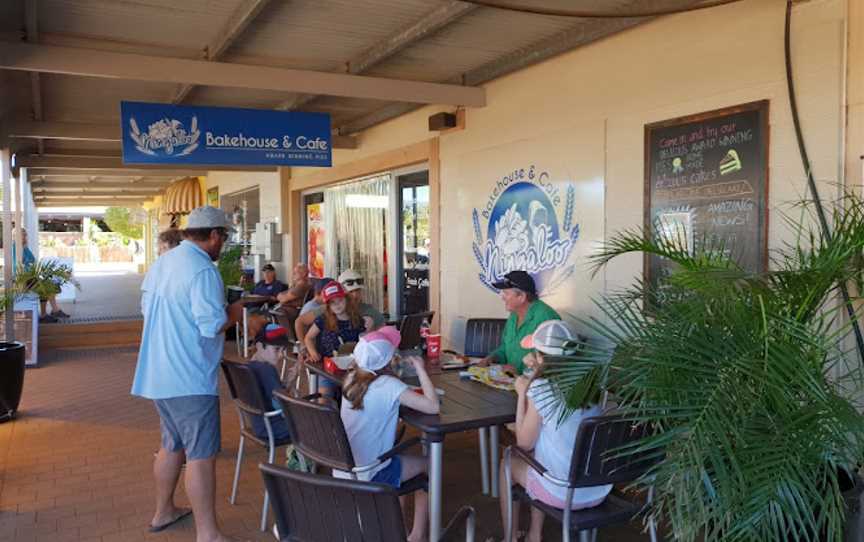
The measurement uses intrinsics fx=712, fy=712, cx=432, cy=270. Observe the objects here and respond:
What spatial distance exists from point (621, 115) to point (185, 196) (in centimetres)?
1486

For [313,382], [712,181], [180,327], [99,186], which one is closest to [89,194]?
[99,186]

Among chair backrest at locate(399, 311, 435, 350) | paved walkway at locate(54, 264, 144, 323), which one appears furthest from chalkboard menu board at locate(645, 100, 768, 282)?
paved walkway at locate(54, 264, 144, 323)

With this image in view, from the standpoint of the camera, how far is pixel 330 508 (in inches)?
79.5

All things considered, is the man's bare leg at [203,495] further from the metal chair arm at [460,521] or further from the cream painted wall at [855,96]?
the cream painted wall at [855,96]

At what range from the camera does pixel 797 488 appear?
213 centimetres

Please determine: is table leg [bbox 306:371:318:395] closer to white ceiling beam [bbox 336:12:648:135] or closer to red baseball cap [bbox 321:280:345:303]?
red baseball cap [bbox 321:280:345:303]

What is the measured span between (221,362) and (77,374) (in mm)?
5201

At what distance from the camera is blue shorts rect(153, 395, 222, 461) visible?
3.31 m

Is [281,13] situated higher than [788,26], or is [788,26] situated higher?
[281,13]

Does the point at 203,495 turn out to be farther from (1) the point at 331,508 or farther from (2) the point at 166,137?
(2) the point at 166,137

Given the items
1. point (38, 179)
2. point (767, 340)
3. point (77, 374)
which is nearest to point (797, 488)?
point (767, 340)

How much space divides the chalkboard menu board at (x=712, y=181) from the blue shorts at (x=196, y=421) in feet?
7.97

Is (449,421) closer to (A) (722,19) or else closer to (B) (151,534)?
(B) (151,534)

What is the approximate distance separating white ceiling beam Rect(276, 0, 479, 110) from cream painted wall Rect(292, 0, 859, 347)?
1.10m
